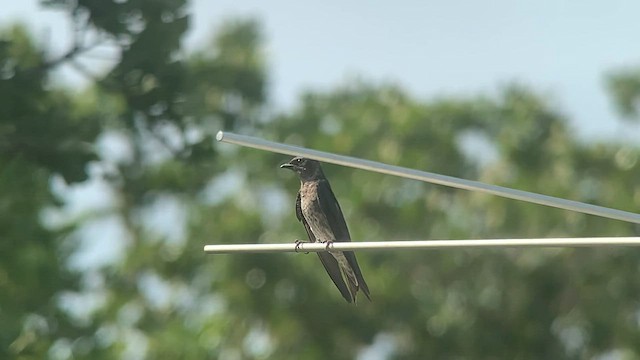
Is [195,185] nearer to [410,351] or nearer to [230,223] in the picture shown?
[230,223]

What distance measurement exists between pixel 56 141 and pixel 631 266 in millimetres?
17266

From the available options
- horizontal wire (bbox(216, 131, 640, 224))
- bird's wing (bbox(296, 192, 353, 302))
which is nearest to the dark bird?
bird's wing (bbox(296, 192, 353, 302))

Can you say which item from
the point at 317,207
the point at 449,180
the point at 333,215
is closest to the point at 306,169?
the point at 317,207

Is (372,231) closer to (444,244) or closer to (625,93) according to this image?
(625,93)

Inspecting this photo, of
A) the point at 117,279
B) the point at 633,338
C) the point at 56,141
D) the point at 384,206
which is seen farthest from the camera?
the point at 384,206

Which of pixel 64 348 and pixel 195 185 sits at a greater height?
pixel 64 348

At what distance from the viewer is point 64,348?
19.3m

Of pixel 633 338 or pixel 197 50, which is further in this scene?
pixel 197 50

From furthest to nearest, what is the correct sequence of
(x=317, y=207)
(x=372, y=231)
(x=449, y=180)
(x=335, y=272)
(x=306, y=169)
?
1. (x=372, y=231)
2. (x=306, y=169)
3. (x=317, y=207)
4. (x=335, y=272)
5. (x=449, y=180)

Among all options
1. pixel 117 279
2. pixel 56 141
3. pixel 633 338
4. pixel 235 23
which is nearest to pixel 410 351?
pixel 633 338

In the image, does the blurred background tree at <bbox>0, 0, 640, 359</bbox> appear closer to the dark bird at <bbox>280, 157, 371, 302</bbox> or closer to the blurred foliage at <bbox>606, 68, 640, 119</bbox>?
the blurred foliage at <bbox>606, 68, 640, 119</bbox>

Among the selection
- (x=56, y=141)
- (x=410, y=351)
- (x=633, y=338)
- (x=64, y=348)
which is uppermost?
(x=56, y=141)

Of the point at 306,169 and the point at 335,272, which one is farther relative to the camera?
the point at 306,169

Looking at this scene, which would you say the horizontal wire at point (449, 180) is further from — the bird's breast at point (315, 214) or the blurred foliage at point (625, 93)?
the blurred foliage at point (625, 93)
